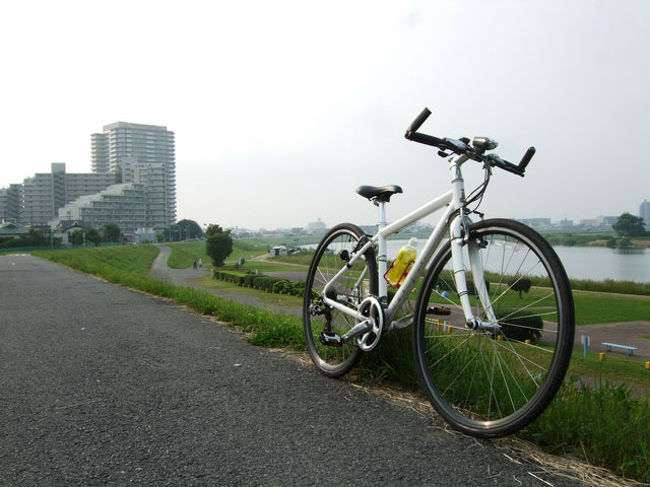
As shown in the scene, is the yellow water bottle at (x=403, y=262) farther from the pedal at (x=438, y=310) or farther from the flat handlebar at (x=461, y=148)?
the flat handlebar at (x=461, y=148)

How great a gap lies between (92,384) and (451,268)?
236 cm

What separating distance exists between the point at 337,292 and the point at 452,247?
52.8 inches

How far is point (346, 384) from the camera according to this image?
3.15m

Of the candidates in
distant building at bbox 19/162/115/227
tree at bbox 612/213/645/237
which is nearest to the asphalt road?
tree at bbox 612/213/645/237

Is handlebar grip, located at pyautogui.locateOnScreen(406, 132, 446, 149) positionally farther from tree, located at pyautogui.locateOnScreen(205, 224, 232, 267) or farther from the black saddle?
tree, located at pyautogui.locateOnScreen(205, 224, 232, 267)

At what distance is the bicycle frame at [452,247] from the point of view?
243 centimetres

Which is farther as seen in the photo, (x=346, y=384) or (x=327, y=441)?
(x=346, y=384)

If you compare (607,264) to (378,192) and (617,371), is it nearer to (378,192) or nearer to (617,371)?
(617,371)

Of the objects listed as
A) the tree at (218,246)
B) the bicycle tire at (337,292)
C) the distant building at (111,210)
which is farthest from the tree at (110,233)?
the bicycle tire at (337,292)

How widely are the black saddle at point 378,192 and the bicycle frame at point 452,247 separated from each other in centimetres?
5

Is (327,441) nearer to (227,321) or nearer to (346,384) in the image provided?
(346,384)

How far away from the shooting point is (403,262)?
301 centimetres

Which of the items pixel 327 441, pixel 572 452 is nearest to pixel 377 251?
pixel 327 441

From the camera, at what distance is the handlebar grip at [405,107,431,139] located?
2.67 metres
